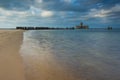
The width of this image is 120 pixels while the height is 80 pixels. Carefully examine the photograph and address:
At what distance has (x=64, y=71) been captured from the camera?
893cm

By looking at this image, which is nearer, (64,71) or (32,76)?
(32,76)

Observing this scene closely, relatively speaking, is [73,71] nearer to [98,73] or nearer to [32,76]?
[98,73]

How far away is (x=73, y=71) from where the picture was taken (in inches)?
352

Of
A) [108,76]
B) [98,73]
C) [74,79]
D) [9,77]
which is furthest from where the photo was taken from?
[98,73]

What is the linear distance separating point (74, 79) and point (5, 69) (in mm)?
3208

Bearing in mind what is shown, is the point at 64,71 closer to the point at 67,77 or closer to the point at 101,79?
the point at 67,77

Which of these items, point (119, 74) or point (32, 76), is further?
point (119, 74)

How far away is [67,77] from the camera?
7863 mm

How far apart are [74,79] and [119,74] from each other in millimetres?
2552

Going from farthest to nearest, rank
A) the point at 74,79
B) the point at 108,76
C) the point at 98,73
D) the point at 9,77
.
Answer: the point at 98,73, the point at 108,76, the point at 74,79, the point at 9,77

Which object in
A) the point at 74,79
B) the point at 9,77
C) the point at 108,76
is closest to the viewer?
the point at 9,77

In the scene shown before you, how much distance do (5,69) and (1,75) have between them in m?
0.98

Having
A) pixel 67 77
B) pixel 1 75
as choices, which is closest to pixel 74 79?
pixel 67 77

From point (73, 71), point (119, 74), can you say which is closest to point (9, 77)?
point (73, 71)
